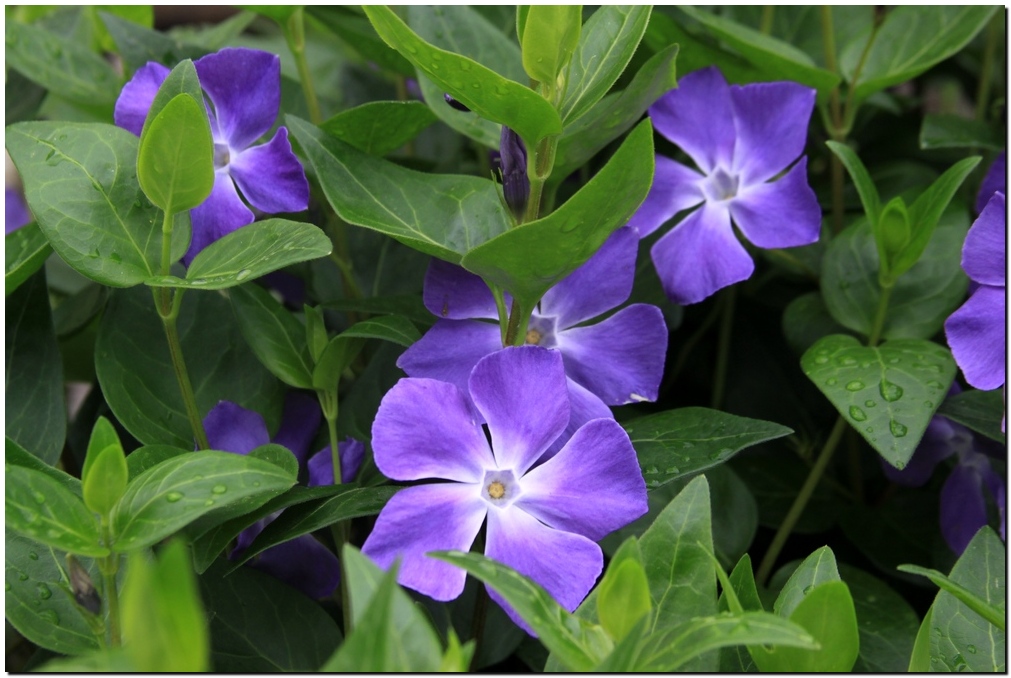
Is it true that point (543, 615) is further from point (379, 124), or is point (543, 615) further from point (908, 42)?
point (908, 42)

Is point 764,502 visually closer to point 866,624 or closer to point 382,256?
point 866,624

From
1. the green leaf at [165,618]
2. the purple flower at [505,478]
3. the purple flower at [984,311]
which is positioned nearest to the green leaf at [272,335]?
the purple flower at [505,478]

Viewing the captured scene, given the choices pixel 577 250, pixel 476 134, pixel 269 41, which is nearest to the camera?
pixel 577 250

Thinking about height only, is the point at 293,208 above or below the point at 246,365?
above

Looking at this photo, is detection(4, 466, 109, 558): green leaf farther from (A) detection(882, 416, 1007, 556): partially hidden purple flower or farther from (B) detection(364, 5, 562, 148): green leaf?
(A) detection(882, 416, 1007, 556): partially hidden purple flower

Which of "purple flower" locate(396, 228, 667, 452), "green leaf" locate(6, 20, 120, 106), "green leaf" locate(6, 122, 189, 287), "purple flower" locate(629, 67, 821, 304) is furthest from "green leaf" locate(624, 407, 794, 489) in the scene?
"green leaf" locate(6, 20, 120, 106)

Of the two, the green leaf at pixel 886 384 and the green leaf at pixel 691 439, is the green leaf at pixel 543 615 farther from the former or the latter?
the green leaf at pixel 886 384

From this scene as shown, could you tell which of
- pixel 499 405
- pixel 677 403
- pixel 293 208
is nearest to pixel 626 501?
pixel 499 405
